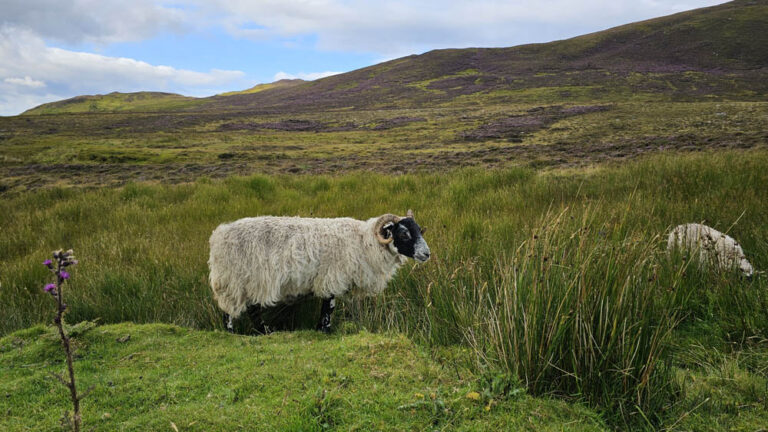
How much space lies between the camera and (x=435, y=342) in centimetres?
396

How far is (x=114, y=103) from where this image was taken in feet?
420

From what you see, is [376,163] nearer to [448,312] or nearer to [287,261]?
[287,261]

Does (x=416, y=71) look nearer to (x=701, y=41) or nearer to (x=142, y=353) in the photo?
(x=701, y=41)

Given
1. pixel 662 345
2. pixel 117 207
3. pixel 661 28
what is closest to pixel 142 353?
pixel 662 345

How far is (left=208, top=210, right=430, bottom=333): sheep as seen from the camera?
510 centimetres

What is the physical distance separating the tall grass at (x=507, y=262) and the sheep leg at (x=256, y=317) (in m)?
0.53

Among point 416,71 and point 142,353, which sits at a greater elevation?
point 416,71

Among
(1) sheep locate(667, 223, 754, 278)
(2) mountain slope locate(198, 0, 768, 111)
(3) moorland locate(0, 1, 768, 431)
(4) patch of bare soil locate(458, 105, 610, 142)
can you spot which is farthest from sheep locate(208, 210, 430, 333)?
(2) mountain slope locate(198, 0, 768, 111)

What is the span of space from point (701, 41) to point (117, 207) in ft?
346

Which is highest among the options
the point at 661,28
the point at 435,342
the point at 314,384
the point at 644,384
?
the point at 661,28

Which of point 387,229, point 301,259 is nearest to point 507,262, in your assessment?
point 387,229

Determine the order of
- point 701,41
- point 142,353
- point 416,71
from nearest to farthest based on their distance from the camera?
1. point 142,353
2. point 701,41
3. point 416,71

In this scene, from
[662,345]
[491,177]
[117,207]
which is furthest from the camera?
[491,177]

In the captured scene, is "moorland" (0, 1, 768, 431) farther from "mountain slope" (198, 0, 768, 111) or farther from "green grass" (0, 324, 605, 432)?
"mountain slope" (198, 0, 768, 111)
